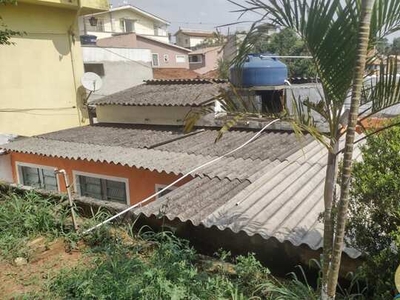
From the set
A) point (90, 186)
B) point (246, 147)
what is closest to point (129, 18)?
point (90, 186)

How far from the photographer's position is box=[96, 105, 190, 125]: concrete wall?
1117 cm

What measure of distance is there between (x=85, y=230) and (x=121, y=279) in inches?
64.2

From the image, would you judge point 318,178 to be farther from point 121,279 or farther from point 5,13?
point 5,13

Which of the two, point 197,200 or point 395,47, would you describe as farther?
point 197,200

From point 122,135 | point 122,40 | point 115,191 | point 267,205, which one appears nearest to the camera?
point 267,205

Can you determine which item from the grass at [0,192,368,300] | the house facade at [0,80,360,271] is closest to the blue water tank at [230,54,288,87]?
the house facade at [0,80,360,271]

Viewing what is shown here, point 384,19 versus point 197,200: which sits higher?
point 384,19

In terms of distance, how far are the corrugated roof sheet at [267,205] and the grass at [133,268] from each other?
43 cm

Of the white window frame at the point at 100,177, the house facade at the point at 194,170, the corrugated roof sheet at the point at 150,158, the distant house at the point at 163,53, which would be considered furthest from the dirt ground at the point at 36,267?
the distant house at the point at 163,53

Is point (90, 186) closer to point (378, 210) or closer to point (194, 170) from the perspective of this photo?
point (194, 170)

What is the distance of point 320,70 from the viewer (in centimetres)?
293

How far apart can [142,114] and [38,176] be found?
4106 millimetres

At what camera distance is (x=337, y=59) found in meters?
2.81

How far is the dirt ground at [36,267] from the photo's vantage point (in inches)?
164
